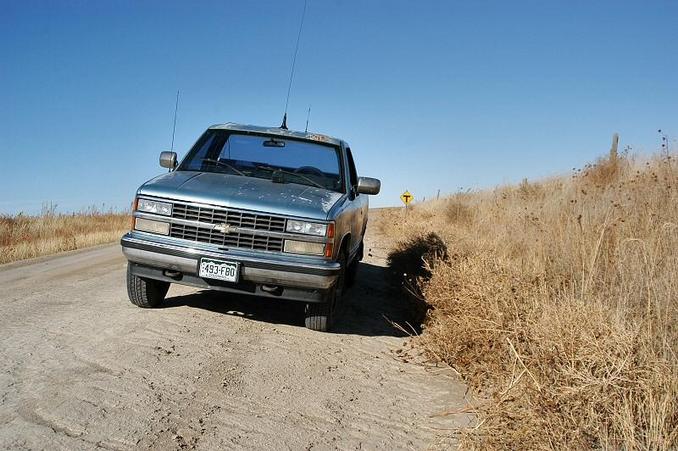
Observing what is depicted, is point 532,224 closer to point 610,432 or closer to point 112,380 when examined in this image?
point 610,432

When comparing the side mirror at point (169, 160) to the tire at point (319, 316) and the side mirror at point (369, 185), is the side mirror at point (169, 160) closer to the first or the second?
the side mirror at point (369, 185)

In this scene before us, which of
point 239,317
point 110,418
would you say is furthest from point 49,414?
point 239,317

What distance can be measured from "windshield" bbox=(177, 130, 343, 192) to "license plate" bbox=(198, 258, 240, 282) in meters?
1.38

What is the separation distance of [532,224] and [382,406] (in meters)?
5.78

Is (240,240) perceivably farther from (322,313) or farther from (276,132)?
(276,132)

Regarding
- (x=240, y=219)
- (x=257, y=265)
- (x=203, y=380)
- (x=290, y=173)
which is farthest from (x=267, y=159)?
(x=203, y=380)

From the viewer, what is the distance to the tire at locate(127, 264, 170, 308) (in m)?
5.89

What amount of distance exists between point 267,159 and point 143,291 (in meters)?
2.00

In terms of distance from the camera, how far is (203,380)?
4.15 meters

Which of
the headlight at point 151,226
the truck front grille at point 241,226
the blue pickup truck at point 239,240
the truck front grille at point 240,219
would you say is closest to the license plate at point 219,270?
the blue pickup truck at point 239,240

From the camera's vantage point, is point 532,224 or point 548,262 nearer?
point 548,262

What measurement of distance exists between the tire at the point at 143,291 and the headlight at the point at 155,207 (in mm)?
629

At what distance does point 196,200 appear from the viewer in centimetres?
543

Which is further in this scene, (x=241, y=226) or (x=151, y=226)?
(x=151, y=226)
